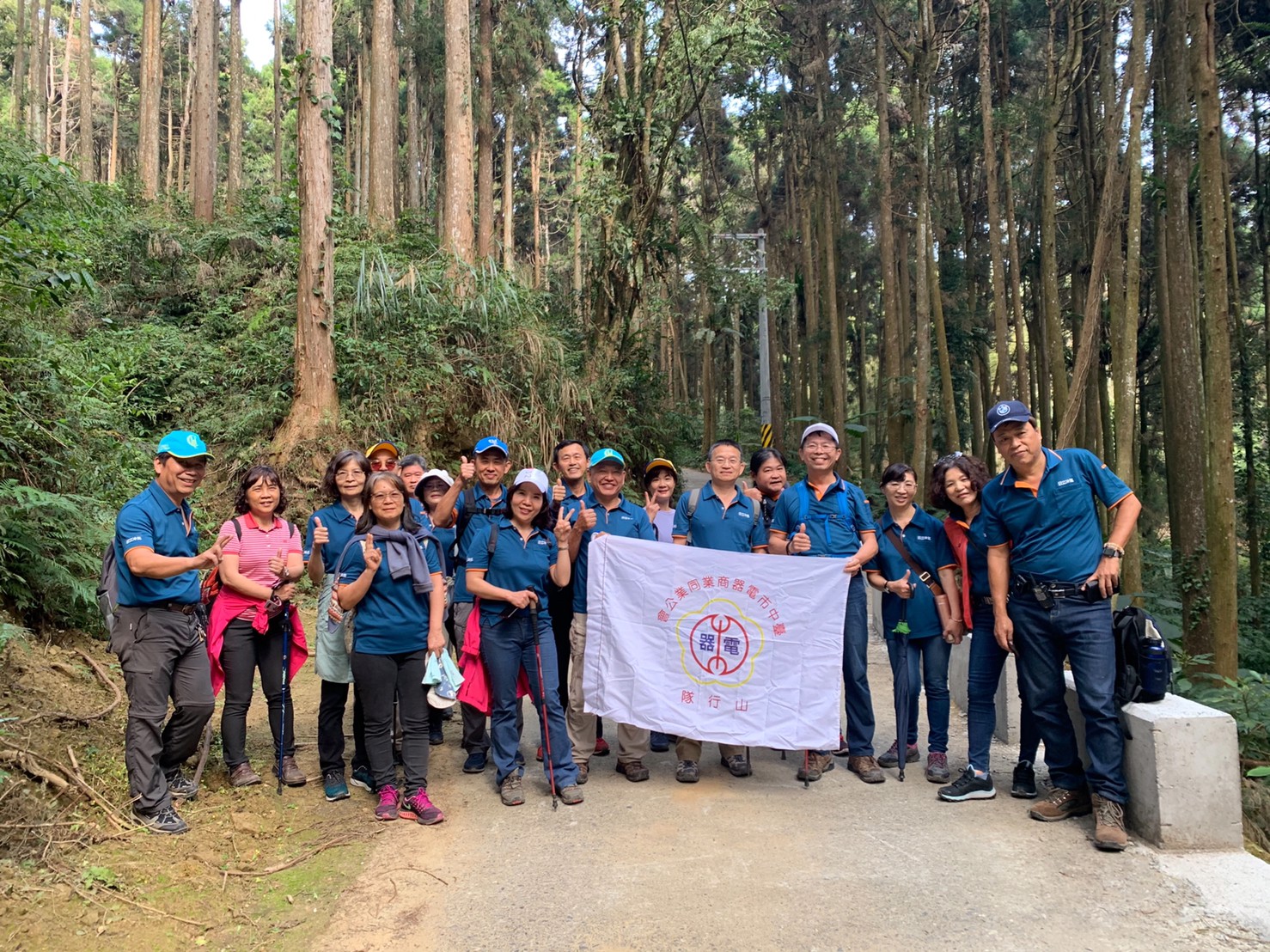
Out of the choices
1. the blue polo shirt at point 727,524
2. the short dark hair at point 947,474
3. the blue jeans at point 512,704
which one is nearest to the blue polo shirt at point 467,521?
the blue jeans at point 512,704

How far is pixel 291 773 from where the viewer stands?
524 centimetres

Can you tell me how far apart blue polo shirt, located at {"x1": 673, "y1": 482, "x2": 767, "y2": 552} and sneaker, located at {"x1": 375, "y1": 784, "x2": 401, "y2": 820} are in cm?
227

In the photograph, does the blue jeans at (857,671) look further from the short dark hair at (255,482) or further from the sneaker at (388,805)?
the short dark hair at (255,482)

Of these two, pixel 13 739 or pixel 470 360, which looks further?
pixel 470 360

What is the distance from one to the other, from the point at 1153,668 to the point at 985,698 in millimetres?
973

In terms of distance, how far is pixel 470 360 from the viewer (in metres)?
13.4

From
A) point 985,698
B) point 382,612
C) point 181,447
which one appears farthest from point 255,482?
point 985,698

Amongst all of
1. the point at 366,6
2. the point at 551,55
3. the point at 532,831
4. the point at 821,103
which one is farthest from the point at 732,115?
the point at 532,831

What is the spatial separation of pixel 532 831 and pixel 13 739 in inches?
104

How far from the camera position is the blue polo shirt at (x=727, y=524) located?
5672 millimetres

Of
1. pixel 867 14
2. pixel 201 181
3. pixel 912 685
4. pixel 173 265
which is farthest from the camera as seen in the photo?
pixel 867 14

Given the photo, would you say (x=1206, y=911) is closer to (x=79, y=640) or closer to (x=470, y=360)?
(x=79, y=640)

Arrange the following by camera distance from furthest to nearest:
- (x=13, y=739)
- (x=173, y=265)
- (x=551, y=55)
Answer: (x=551, y=55), (x=173, y=265), (x=13, y=739)

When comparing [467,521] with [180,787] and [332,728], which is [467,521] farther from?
[180,787]
